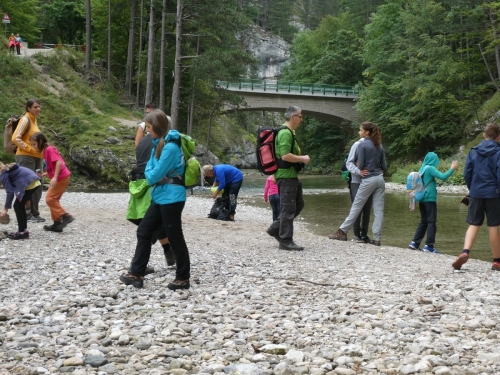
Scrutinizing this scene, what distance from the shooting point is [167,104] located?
3662cm

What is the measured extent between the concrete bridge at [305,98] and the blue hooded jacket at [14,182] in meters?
41.9

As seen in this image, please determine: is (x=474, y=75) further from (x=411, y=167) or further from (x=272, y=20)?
(x=272, y=20)

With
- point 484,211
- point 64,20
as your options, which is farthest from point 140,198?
point 64,20

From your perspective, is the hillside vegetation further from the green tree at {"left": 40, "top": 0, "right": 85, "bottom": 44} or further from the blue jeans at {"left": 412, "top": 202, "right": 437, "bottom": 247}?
the blue jeans at {"left": 412, "top": 202, "right": 437, "bottom": 247}

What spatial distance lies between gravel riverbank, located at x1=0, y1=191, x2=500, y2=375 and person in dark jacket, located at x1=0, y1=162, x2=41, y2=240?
1.55 ft

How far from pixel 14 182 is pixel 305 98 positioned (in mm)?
45233

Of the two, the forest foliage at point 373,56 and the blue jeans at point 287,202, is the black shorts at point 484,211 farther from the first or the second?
the forest foliage at point 373,56

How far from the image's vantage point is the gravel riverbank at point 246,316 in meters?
3.62

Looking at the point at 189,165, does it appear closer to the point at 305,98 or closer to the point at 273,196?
the point at 273,196

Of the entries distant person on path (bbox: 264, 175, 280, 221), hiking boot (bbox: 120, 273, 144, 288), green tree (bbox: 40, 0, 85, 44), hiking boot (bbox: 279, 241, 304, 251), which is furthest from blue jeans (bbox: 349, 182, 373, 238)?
green tree (bbox: 40, 0, 85, 44)

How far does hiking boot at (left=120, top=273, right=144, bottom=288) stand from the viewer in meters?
5.51

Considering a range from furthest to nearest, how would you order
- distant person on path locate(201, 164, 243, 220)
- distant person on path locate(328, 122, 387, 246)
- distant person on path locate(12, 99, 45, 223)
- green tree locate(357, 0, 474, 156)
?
green tree locate(357, 0, 474, 156), distant person on path locate(201, 164, 243, 220), distant person on path locate(328, 122, 387, 246), distant person on path locate(12, 99, 45, 223)

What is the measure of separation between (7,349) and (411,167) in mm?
35958

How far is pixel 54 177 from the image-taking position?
8.91m
